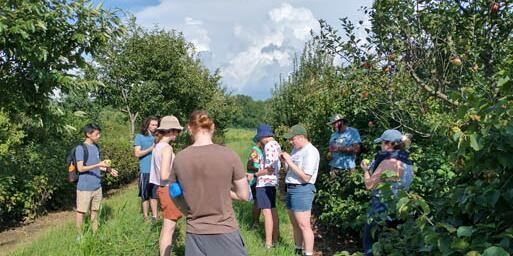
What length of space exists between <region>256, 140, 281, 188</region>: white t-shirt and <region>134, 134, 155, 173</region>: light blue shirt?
71.9 inches

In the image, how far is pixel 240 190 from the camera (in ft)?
11.6

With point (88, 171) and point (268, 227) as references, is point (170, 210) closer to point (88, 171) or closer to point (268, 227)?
point (268, 227)

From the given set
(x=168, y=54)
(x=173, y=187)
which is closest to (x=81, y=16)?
(x=173, y=187)

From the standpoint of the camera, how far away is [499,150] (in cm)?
193

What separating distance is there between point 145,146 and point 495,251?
575cm

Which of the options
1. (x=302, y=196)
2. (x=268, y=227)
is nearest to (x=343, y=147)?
(x=302, y=196)

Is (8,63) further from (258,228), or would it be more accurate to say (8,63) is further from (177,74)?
(177,74)

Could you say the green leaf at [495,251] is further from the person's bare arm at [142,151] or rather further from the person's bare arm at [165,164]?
the person's bare arm at [142,151]

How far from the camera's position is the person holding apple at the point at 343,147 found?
6470mm

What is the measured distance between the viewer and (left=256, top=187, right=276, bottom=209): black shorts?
235 inches

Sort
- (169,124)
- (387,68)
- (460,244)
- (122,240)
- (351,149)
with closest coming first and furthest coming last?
1. (460,244)
2. (387,68)
3. (122,240)
4. (169,124)
5. (351,149)

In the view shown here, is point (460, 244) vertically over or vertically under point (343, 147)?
under

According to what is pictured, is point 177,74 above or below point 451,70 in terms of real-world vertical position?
above

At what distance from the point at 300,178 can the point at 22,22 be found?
335 cm
